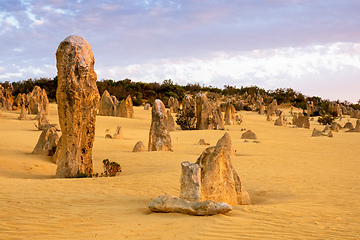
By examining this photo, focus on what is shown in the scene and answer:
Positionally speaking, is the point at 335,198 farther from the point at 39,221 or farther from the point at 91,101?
the point at 91,101

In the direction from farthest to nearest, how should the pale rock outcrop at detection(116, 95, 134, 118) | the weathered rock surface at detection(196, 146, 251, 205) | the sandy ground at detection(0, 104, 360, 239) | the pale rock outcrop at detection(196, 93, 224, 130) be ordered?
the pale rock outcrop at detection(116, 95, 134, 118) → the pale rock outcrop at detection(196, 93, 224, 130) → the weathered rock surface at detection(196, 146, 251, 205) → the sandy ground at detection(0, 104, 360, 239)

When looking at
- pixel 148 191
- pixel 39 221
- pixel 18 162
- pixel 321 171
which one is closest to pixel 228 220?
pixel 39 221

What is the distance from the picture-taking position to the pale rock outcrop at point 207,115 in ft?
83.3

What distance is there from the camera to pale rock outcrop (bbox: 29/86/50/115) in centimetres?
2859

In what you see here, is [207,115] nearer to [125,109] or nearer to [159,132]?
[125,109]

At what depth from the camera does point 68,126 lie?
1036 centimetres

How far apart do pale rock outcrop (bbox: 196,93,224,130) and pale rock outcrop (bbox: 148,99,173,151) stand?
9965 mm

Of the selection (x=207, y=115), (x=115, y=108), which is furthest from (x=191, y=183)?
(x=115, y=108)

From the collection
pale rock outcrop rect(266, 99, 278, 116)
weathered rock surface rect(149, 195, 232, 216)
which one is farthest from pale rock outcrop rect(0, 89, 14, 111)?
weathered rock surface rect(149, 195, 232, 216)

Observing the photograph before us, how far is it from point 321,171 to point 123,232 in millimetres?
7944

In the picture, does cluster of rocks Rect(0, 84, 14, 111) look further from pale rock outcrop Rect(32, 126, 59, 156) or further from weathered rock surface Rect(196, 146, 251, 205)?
weathered rock surface Rect(196, 146, 251, 205)

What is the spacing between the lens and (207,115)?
2562 centimetres

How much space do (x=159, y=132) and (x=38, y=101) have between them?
53.8 ft

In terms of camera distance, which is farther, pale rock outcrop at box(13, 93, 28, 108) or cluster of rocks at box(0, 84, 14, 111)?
cluster of rocks at box(0, 84, 14, 111)
